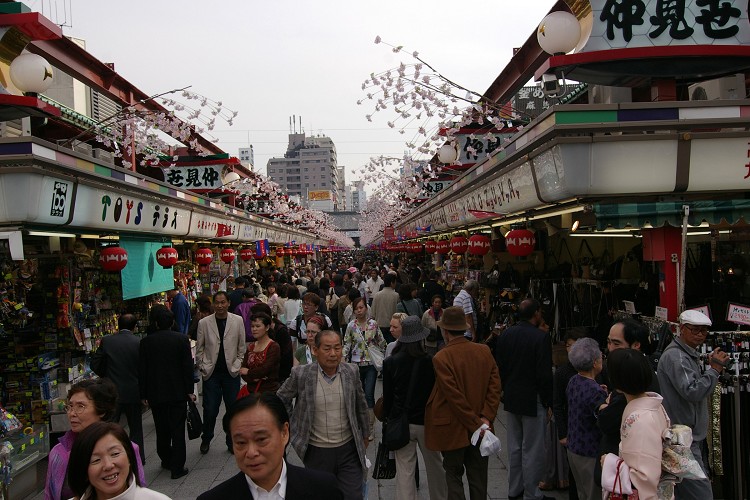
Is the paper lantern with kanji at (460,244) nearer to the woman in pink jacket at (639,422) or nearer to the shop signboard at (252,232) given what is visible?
the shop signboard at (252,232)

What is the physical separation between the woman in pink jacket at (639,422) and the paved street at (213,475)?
9.19ft

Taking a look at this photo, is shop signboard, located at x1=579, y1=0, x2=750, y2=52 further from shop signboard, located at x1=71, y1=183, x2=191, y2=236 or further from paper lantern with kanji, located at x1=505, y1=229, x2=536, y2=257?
shop signboard, located at x1=71, y1=183, x2=191, y2=236

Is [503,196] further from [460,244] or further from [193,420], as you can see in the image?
[460,244]

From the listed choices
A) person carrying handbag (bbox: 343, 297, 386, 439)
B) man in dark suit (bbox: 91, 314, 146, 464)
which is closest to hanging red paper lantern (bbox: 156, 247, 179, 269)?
man in dark suit (bbox: 91, 314, 146, 464)

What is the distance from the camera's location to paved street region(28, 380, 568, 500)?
6.45m

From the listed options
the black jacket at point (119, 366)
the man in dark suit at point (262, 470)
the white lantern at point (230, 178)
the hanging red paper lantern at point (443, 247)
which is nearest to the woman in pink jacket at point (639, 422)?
the man in dark suit at point (262, 470)

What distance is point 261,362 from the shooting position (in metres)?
6.61

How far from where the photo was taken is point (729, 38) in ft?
→ 22.5

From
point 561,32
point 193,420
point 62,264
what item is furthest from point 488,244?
point 62,264

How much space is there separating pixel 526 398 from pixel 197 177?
1265cm

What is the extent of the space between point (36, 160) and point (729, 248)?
9673 millimetres

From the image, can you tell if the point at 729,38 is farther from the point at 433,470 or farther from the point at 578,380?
the point at 433,470

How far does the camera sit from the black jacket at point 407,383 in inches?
213

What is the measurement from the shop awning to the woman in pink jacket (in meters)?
2.61
